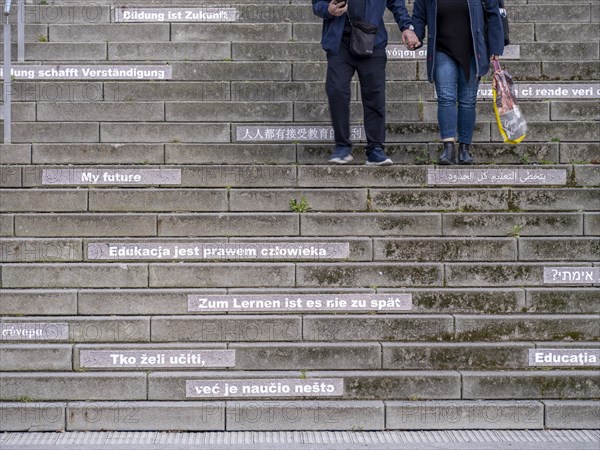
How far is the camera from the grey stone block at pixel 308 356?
666 cm

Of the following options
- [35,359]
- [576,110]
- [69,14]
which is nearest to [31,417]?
[35,359]

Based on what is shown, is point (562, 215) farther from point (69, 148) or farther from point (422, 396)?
point (69, 148)

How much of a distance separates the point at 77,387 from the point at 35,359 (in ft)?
1.27

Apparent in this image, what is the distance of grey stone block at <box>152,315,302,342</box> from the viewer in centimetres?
679

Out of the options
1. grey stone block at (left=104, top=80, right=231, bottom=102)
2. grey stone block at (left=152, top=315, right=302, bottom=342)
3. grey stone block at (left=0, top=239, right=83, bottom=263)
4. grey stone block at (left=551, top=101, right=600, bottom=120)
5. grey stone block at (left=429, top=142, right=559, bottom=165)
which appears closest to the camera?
grey stone block at (left=152, top=315, right=302, bottom=342)

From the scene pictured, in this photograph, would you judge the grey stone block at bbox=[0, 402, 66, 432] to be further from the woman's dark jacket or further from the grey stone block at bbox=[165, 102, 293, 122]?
the woman's dark jacket

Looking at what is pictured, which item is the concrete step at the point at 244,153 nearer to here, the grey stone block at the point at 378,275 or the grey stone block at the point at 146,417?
the grey stone block at the point at 378,275

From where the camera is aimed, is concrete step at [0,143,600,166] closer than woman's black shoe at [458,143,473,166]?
No

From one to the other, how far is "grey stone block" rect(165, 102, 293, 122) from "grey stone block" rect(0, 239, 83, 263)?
6.18 feet

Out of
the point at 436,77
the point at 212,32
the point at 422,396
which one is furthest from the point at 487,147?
the point at 212,32

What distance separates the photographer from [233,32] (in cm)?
972

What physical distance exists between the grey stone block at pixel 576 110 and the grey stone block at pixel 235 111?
2428 mm

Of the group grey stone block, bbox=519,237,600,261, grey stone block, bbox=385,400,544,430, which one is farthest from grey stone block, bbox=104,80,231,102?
grey stone block, bbox=385,400,544,430

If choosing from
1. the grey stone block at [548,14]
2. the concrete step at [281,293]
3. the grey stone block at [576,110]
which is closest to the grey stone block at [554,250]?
the concrete step at [281,293]
